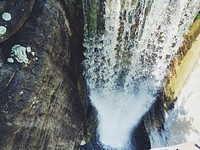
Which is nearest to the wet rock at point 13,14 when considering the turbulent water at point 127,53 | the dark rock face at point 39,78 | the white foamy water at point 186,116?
the dark rock face at point 39,78

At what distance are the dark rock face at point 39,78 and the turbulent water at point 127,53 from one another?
1.37 feet

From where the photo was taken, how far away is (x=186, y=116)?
17.5ft

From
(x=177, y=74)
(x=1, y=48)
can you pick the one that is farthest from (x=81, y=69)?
(x=1, y=48)

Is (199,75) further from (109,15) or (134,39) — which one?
(109,15)

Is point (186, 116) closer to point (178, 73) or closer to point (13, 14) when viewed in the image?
point (178, 73)

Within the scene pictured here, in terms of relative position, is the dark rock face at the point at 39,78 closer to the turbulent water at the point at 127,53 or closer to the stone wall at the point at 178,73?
the turbulent water at the point at 127,53

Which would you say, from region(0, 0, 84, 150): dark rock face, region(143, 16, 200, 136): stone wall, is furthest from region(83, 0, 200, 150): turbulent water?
region(0, 0, 84, 150): dark rock face

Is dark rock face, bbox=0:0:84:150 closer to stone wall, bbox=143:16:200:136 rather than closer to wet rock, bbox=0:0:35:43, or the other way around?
wet rock, bbox=0:0:35:43

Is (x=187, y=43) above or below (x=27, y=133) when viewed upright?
above

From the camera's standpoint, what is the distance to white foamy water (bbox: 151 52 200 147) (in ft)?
17.2

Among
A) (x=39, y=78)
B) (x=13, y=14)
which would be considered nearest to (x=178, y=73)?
(x=39, y=78)

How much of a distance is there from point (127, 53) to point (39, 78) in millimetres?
1893

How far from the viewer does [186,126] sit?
5.30 m

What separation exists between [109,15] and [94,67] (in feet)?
3.60
